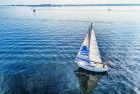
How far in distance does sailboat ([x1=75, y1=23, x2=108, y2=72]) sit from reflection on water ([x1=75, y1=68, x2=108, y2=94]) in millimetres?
1336

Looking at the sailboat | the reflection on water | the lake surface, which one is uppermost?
the sailboat

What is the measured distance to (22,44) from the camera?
97.1 meters

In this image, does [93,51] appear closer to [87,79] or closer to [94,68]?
[94,68]

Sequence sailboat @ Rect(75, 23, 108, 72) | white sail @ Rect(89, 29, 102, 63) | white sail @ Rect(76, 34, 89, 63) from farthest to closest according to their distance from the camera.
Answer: white sail @ Rect(89, 29, 102, 63) < white sail @ Rect(76, 34, 89, 63) < sailboat @ Rect(75, 23, 108, 72)

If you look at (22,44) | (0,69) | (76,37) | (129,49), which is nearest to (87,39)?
(0,69)

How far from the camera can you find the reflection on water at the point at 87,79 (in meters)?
56.5

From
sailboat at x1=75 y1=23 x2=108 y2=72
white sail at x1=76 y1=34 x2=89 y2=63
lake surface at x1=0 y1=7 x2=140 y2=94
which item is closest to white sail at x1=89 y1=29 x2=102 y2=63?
sailboat at x1=75 y1=23 x2=108 y2=72

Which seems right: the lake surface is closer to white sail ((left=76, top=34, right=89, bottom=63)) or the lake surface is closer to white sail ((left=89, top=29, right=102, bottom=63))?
white sail ((left=76, top=34, right=89, bottom=63))

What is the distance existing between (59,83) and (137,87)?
19.9m

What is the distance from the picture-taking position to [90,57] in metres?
66.2

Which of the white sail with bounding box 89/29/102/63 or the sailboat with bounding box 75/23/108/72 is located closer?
the sailboat with bounding box 75/23/108/72

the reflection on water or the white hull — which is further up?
the white hull

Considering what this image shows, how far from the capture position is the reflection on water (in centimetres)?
5655

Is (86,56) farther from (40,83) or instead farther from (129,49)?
(129,49)
